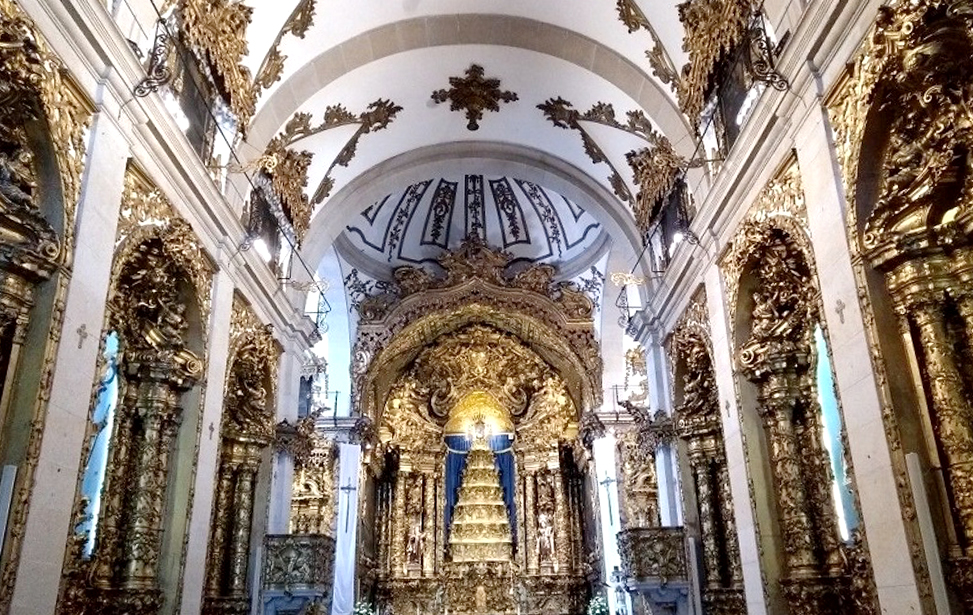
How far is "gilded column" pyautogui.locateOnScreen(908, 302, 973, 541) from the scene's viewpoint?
4.92 metres

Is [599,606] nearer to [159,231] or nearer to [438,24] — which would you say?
[438,24]

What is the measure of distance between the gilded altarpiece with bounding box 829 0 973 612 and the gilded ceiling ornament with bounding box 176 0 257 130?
244 inches

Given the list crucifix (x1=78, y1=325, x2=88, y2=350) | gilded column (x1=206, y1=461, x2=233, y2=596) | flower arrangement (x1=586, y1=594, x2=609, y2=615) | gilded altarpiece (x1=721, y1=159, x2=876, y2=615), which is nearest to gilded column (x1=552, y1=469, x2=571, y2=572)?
flower arrangement (x1=586, y1=594, x2=609, y2=615)

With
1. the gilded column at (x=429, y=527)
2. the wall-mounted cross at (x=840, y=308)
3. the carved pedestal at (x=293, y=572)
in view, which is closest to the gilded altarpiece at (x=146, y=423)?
the carved pedestal at (x=293, y=572)

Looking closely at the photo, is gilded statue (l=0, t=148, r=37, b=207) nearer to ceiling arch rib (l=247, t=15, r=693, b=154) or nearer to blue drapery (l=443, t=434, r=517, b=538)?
ceiling arch rib (l=247, t=15, r=693, b=154)

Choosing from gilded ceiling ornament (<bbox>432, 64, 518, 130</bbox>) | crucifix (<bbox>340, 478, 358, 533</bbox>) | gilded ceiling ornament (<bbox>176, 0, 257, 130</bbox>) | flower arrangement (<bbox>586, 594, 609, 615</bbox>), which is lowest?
flower arrangement (<bbox>586, 594, 609, 615</bbox>)

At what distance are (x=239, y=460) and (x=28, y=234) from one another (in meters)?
5.68

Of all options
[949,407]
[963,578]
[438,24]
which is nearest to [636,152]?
[438,24]

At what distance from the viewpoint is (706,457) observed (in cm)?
1059

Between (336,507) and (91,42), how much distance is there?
38.3ft

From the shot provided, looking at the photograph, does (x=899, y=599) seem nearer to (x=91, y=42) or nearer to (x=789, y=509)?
(x=789, y=509)

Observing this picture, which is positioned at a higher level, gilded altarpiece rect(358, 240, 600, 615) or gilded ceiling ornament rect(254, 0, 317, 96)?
gilded ceiling ornament rect(254, 0, 317, 96)

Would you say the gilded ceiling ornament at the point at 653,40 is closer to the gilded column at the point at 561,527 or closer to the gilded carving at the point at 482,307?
the gilded carving at the point at 482,307

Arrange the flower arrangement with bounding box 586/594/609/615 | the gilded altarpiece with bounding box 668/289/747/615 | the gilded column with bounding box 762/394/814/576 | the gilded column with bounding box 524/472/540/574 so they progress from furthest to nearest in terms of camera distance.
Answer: the gilded column with bounding box 524/472/540/574 → the flower arrangement with bounding box 586/594/609/615 → the gilded altarpiece with bounding box 668/289/747/615 → the gilded column with bounding box 762/394/814/576
